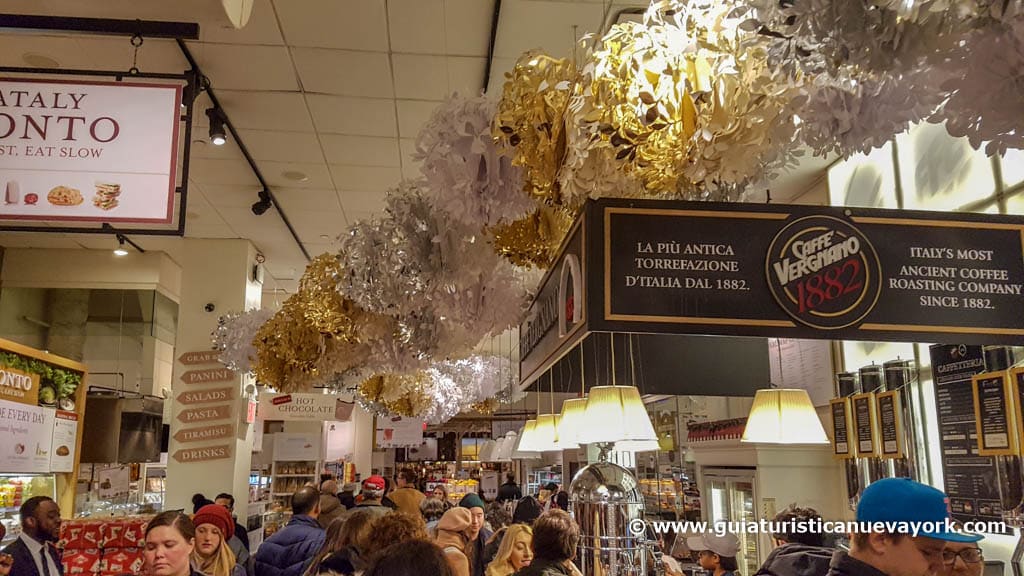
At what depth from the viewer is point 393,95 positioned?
17.2 feet

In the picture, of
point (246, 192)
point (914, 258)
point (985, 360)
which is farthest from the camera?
point (246, 192)

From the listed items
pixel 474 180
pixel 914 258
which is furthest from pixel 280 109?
pixel 914 258

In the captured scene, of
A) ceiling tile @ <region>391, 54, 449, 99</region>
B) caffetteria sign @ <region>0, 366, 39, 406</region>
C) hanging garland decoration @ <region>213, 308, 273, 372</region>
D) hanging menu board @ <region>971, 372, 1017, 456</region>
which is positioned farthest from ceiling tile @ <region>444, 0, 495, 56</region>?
caffetteria sign @ <region>0, 366, 39, 406</region>

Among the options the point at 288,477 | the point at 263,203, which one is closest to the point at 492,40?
the point at 263,203

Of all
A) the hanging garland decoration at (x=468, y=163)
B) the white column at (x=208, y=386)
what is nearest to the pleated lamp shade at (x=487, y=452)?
the white column at (x=208, y=386)

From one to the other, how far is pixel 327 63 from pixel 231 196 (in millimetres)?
3088

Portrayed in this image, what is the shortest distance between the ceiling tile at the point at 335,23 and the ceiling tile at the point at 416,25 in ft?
0.20

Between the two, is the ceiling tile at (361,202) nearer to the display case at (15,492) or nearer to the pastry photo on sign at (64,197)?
the display case at (15,492)

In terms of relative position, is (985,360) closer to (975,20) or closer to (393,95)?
(975,20)

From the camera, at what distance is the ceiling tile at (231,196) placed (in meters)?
7.19

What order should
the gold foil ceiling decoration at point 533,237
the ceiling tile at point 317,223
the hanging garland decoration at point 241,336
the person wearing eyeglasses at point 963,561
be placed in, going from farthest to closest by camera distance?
the ceiling tile at point 317,223, the hanging garland decoration at point 241,336, the gold foil ceiling decoration at point 533,237, the person wearing eyeglasses at point 963,561

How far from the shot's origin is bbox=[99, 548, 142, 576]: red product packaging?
5136 mm

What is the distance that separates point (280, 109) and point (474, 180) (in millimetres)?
3376

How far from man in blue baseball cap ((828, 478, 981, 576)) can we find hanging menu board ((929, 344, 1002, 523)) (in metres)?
2.15
